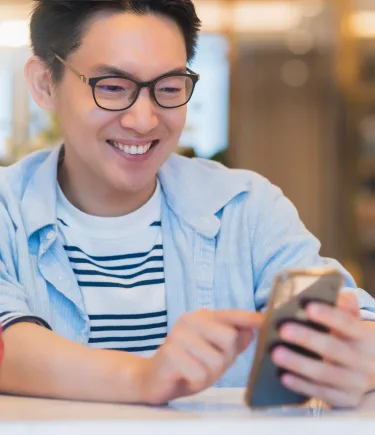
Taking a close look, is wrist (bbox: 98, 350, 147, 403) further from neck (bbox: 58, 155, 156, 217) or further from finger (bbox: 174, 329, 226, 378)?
neck (bbox: 58, 155, 156, 217)

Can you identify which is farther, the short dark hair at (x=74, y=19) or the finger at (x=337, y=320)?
the short dark hair at (x=74, y=19)

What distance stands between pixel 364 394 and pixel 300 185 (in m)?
4.69

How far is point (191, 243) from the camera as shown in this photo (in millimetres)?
1298

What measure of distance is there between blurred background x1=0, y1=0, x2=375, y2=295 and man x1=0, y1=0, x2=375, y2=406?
2088 mm

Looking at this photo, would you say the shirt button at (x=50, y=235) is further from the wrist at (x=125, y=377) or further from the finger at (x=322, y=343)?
the finger at (x=322, y=343)

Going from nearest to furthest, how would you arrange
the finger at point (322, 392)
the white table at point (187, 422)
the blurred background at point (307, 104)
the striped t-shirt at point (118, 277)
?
the white table at point (187, 422) → the finger at point (322, 392) → the striped t-shirt at point (118, 277) → the blurred background at point (307, 104)

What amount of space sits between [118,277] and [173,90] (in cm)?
31

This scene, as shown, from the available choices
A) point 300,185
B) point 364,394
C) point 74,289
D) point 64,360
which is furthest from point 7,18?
point 300,185

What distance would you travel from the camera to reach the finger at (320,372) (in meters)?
0.79

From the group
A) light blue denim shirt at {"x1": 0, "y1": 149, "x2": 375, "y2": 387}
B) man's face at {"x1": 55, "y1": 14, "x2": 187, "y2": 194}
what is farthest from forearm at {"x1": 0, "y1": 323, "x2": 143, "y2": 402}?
man's face at {"x1": 55, "y1": 14, "x2": 187, "y2": 194}

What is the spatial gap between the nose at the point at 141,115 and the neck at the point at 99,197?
6.5 inches

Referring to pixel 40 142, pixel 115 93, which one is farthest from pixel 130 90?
pixel 40 142

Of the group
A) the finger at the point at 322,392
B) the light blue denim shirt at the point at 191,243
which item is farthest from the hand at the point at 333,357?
the light blue denim shirt at the point at 191,243

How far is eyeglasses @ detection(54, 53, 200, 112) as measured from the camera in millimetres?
1151
